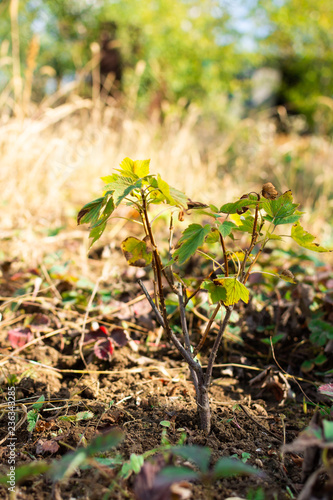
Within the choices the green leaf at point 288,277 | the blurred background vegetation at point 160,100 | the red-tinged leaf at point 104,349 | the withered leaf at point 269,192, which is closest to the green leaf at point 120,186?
the withered leaf at point 269,192

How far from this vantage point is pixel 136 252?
0.83 m

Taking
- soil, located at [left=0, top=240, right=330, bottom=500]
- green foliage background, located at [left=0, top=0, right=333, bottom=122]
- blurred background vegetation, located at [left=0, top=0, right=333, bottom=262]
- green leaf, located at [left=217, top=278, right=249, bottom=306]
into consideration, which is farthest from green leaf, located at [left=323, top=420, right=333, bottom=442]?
green foliage background, located at [left=0, top=0, right=333, bottom=122]

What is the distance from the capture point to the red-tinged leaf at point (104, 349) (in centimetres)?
126

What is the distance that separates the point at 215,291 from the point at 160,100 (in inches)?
358

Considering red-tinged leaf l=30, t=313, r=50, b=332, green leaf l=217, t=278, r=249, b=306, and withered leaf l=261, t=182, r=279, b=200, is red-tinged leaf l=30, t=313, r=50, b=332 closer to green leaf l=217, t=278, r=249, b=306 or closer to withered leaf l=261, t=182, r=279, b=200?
green leaf l=217, t=278, r=249, b=306

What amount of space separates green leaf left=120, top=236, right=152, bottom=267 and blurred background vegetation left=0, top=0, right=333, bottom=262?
4.01ft

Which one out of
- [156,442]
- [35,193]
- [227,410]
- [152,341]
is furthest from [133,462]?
[35,193]

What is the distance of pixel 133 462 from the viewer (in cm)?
71

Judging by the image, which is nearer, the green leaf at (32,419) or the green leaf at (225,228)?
the green leaf at (225,228)

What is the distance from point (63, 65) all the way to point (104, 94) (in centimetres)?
330

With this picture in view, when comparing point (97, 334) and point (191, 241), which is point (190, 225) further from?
point (97, 334)

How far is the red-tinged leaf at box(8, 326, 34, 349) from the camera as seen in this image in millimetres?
1324

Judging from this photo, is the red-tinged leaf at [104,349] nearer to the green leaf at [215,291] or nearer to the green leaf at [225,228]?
the green leaf at [215,291]

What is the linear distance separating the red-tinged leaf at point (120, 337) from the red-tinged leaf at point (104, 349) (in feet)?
0.10
